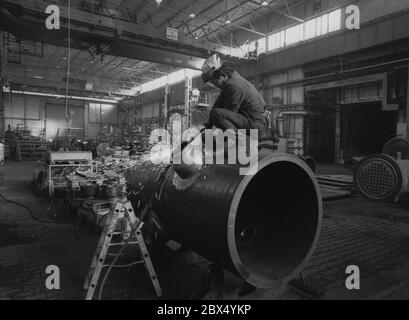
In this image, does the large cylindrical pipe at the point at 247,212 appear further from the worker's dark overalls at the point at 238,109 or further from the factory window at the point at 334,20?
the factory window at the point at 334,20

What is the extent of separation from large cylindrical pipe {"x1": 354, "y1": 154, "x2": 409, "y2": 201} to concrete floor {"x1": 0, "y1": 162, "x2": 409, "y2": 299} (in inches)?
26.6

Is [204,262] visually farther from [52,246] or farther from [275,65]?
[275,65]

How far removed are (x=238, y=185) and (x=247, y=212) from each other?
3.29ft

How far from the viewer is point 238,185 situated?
1.77 m

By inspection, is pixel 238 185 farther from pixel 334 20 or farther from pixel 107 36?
pixel 334 20

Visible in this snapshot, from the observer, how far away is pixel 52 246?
3471 millimetres

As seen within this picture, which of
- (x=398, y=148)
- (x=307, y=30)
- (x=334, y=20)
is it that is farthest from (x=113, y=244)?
(x=307, y=30)

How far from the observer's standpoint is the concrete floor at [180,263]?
243 centimetres

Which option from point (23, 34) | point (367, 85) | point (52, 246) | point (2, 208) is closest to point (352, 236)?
point (52, 246)

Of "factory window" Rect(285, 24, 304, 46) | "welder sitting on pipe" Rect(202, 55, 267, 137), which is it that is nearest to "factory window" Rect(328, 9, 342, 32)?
"factory window" Rect(285, 24, 304, 46)

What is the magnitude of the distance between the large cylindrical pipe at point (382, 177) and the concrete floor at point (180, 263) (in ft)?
2.22

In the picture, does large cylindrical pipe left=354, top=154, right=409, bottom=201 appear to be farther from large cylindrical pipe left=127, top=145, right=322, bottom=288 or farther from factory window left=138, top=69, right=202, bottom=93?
factory window left=138, top=69, right=202, bottom=93
